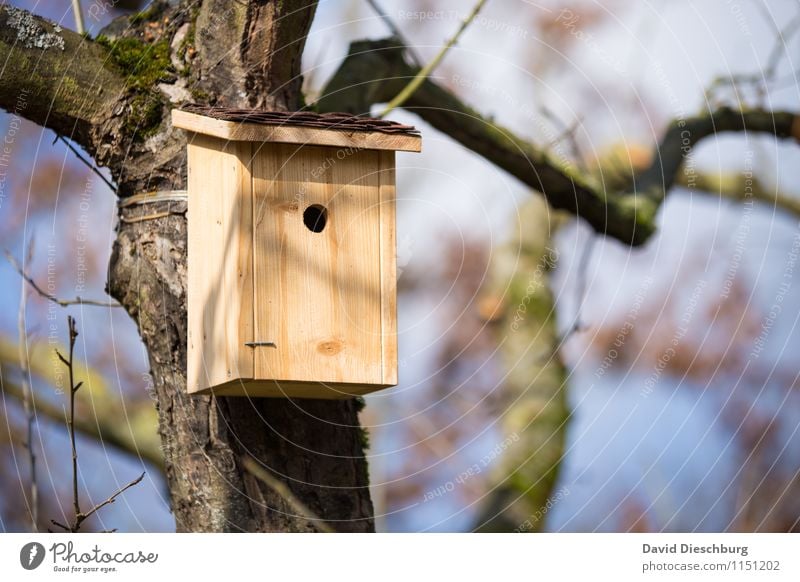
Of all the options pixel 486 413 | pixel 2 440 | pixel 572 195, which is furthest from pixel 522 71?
pixel 2 440

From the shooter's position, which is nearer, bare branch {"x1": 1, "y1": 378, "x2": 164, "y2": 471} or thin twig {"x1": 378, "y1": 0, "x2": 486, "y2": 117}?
thin twig {"x1": 378, "y1": 0, "x2": 486, "y2": 117}

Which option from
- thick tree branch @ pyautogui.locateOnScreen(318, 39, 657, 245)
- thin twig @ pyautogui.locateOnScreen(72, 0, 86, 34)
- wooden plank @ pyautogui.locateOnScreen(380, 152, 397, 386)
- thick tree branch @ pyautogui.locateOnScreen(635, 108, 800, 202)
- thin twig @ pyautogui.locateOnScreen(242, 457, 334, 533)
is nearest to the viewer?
wooden plank @ pyautogui.locateOnScreen(380, 152, 397, 386)

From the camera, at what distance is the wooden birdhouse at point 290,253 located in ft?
9.11

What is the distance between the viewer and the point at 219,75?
311cm

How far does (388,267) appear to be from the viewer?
292cm

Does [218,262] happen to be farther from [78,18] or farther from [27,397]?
[78,18]

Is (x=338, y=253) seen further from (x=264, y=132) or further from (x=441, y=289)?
(x=441, y=289)

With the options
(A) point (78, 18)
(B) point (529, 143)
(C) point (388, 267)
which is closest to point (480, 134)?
(B) point (529, 143)

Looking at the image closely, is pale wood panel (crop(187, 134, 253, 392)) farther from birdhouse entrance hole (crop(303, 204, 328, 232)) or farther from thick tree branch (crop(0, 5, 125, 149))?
thick tree branch (crop(0, 5, 125, 149))

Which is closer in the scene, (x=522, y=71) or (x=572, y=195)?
(x=572, y=195)

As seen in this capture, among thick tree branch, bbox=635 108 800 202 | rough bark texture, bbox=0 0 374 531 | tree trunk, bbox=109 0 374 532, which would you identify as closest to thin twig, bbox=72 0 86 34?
rough bark texture, bbox=0 0 374 531

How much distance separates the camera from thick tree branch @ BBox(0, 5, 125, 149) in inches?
118

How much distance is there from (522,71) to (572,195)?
216 cm

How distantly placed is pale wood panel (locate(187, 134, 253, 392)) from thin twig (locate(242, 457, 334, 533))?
0.80ft
